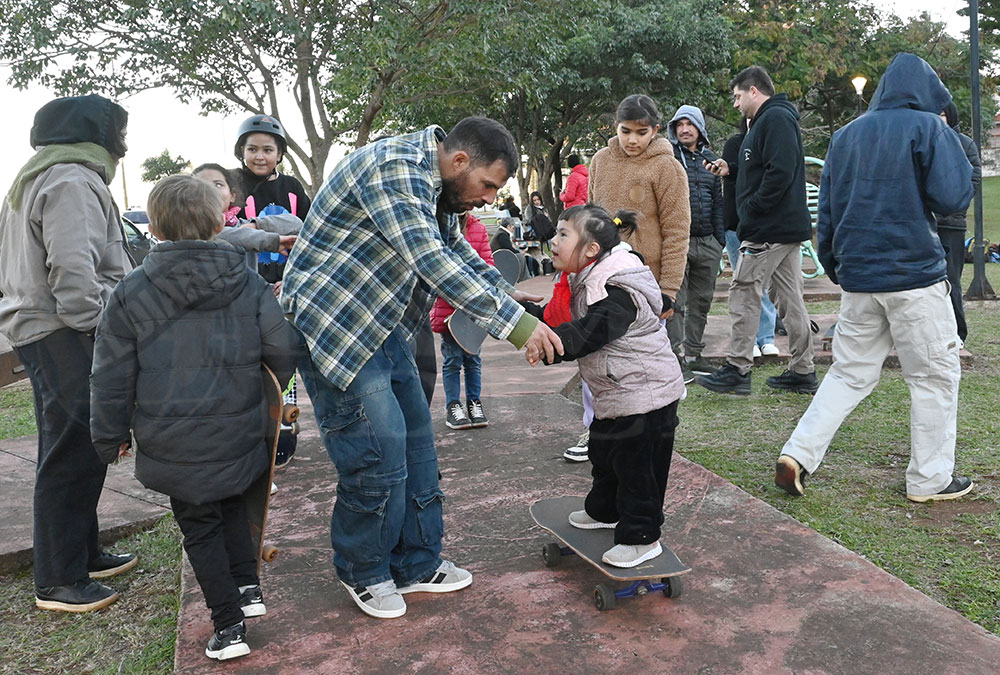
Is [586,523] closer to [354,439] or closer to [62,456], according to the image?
[354,439]

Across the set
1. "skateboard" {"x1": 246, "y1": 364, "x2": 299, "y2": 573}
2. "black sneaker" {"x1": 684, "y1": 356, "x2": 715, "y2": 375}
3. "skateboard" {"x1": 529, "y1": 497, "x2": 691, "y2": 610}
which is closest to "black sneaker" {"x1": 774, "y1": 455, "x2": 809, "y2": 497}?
"skateboard" {"x1": 529, "y1": 497, "x2": 691, "y2": 610}

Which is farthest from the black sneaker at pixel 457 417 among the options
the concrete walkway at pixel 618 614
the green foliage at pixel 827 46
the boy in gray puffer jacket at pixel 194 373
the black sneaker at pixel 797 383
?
the green foliage at pixel 827 46

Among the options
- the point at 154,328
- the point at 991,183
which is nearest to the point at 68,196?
the point at 154,328

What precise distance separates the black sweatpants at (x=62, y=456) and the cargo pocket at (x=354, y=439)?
3.15 feet

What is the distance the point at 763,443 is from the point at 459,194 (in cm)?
275

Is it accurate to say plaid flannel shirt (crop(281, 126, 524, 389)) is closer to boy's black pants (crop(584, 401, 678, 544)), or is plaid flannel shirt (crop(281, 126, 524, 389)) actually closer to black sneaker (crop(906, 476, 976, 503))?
boy's black pants (crop(584, 401, 678, 544))

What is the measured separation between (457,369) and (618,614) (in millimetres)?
2624

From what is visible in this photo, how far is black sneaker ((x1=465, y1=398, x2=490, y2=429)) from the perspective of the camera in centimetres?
522

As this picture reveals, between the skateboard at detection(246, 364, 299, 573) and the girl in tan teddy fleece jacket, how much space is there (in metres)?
2.51

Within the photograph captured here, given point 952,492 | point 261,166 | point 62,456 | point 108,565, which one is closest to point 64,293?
point 62,456

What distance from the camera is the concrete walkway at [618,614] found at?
252 cm

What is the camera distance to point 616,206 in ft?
16.0

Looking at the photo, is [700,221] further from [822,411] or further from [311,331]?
[311,331]

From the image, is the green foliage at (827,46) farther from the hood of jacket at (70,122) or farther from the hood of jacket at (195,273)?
the hood of jacket at (195,273)
